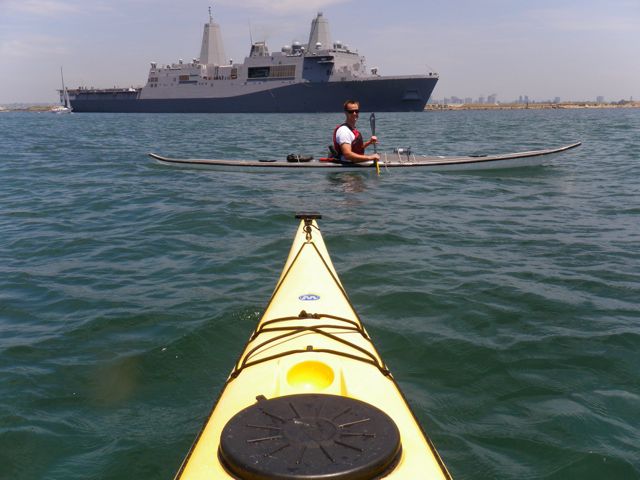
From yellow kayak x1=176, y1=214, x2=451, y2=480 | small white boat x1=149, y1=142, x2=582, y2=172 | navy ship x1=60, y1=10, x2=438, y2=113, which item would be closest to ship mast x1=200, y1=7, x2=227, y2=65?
navy ship x1=60, y1=10, x2=438, y2=113

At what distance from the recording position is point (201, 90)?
64.0 metres

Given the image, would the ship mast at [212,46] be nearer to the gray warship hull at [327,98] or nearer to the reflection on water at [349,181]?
the gray warship hull at [327,98]

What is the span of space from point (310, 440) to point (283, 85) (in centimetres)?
5931

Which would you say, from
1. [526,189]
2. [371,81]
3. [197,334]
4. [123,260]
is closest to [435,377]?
[197,334]

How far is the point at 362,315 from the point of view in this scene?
189 inches

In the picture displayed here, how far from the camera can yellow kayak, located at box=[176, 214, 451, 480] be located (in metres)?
1.75

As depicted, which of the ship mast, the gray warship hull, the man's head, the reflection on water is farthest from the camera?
the ship mast

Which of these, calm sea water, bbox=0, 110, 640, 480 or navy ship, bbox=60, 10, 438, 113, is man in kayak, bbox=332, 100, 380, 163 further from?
navy ship, bbox=60, 10, 438, 113

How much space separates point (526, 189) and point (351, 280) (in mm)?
6512

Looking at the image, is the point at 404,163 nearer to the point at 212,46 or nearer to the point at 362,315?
the point at 362,315

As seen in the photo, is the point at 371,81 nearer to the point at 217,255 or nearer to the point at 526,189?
the point at 526,189

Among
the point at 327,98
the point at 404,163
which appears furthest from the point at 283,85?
the point at 404,163

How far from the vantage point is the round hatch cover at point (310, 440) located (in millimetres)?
1704

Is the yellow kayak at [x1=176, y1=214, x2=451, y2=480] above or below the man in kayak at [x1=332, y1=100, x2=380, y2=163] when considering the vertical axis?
below
